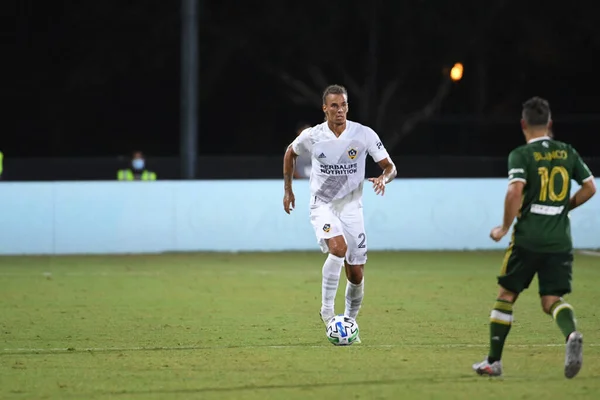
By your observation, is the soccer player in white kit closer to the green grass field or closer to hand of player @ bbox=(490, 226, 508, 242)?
the green grass field

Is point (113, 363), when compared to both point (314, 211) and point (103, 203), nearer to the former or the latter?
point (314, 211)

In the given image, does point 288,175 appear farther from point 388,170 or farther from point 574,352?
point 574,352

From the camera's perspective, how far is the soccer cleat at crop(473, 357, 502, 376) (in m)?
8.31

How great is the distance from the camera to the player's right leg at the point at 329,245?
1034cm

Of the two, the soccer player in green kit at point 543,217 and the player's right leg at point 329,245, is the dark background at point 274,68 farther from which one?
the soccer player in green kit at point 543,217

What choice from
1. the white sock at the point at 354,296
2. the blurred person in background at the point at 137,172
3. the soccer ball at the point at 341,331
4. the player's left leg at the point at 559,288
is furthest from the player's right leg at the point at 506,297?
the blurred person in background at the point at 137,172

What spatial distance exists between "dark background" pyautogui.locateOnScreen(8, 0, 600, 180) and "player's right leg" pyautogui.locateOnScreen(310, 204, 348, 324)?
36.0 m

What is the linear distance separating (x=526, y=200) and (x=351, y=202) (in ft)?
8.35

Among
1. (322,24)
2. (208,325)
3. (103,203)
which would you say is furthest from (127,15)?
(208,325)

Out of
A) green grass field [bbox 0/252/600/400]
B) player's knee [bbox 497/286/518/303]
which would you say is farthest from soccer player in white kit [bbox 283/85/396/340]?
player's knee [bbox 497/286/518/303]

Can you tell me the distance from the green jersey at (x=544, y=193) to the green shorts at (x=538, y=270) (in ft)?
0.17

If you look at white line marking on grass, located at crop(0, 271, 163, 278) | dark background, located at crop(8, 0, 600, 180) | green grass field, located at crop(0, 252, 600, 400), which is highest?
dark background, located at crop(8, 0, 600, 180)

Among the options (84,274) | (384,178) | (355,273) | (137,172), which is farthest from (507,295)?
(137,172)

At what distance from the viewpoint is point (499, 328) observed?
27.1 ft
